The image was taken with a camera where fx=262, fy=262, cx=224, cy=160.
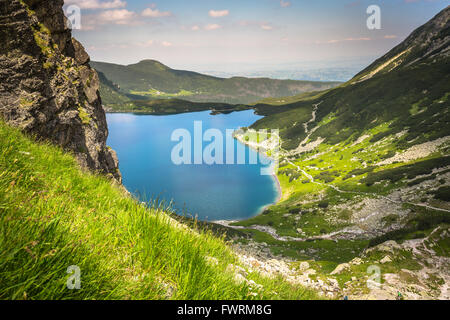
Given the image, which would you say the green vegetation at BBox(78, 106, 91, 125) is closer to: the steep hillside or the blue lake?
the steep hillside

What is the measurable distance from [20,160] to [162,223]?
2635 mm

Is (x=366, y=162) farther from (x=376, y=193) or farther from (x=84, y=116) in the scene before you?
(x=84, y=116)

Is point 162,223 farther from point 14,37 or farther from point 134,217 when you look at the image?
point 14,37

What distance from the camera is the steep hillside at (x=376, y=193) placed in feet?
122

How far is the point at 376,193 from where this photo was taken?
8694cm

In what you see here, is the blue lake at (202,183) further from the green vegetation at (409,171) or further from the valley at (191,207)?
the green vegetation at (409,171)

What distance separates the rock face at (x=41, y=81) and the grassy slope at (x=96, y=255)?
27.5ft

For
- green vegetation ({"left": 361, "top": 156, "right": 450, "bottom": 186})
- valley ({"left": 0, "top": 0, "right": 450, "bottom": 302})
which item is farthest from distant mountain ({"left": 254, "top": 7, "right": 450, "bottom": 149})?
green vegetation ({"left": 361, "top": 156, "right": 450, "bottom": 186})

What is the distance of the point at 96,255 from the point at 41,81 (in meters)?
18.4

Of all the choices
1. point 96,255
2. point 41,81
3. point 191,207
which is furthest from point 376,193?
point 96,255

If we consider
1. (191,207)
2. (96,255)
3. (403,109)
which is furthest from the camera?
(403,109)

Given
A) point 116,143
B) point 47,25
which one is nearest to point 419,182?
point 47,25

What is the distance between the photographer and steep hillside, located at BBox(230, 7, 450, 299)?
37113mm

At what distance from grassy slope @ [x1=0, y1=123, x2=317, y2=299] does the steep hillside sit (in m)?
22.0
